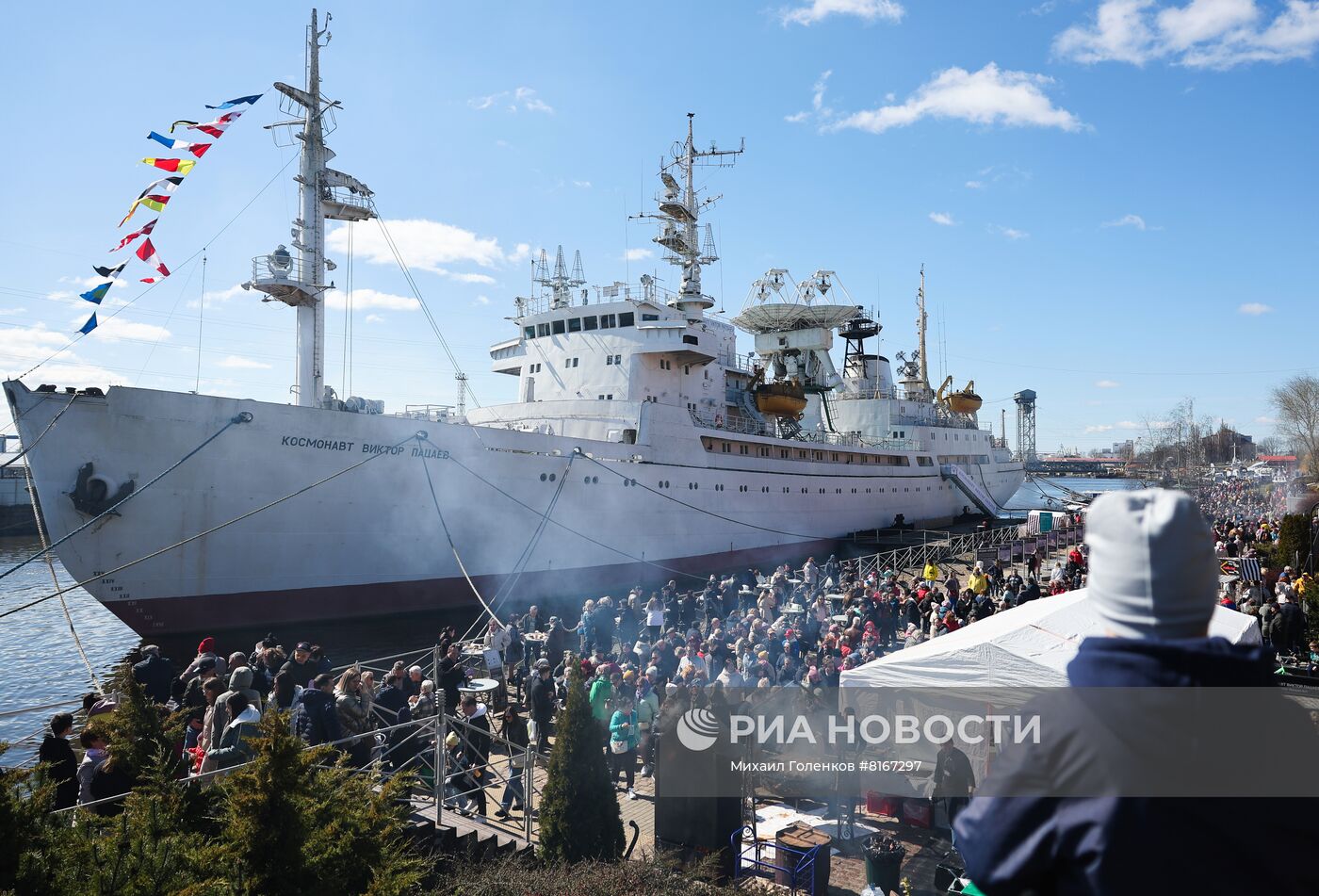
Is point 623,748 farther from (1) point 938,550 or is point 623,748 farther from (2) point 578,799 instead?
(1) point 938,550

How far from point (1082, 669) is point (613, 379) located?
90.1 ft

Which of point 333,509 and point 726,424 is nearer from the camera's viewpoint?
point 333,509

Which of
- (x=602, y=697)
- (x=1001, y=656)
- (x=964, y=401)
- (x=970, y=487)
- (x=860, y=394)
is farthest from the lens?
(x=964, y=401)

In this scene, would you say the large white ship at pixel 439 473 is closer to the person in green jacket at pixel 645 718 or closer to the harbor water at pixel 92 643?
the harbor water at pixel 92 643

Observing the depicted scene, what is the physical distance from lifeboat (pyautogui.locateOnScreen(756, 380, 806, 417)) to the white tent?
84.8 feet

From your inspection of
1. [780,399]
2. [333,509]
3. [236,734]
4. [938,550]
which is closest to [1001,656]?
[236,734]

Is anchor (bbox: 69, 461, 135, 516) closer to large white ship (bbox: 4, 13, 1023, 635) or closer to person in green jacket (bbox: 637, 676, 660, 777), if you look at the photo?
large white ship (bbox: 4, 13, 1023, 635)

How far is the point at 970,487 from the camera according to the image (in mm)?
49500

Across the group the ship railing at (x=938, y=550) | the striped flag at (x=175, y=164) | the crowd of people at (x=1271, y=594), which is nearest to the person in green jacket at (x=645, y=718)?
the crowd of people at (x=1271, y=594)

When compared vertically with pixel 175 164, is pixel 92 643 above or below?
below

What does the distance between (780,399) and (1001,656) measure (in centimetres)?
2697

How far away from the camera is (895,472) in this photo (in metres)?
42.7

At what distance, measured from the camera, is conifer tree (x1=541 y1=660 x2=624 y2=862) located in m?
6.46

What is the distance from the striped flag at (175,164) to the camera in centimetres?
1450
